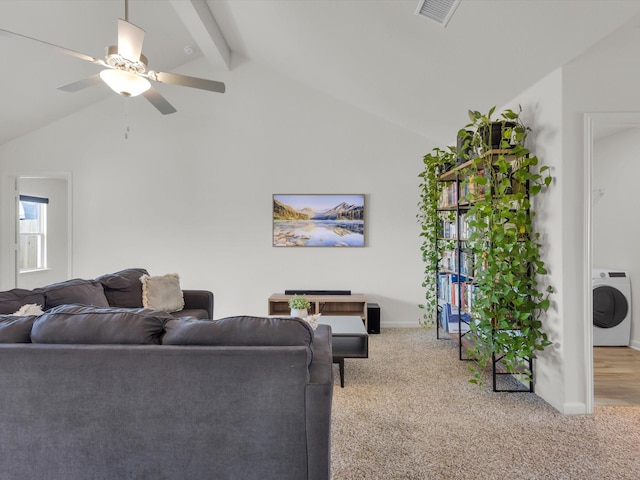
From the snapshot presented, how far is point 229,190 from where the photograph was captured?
5.06m

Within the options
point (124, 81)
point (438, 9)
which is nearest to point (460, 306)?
point (438, 9)

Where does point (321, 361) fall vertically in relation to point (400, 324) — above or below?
above

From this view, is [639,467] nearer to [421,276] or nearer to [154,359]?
[154,359]

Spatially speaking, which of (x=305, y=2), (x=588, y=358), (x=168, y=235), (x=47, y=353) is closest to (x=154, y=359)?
(x=47, y=353)

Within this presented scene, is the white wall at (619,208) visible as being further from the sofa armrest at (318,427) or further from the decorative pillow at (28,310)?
the decorative pillow at (28,310)

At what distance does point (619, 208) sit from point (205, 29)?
4.86 m

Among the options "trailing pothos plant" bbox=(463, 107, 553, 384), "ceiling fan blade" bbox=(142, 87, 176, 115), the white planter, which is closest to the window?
"ceiling fan blade" bbox=(142, 87, 176, 115)

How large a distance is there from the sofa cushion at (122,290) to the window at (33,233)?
3.21 metres

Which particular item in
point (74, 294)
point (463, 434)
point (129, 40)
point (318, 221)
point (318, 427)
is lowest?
point (463, 434)

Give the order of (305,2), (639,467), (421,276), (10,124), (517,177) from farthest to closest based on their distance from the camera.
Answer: (421,276) → (10,124) → (305,2) → (517,177) → (639,467)

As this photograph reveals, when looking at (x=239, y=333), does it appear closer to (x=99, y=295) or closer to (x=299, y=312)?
(x=299, y=312)

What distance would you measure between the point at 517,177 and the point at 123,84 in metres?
2.74

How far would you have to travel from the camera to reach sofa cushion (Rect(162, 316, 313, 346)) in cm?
158

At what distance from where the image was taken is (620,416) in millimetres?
2482
